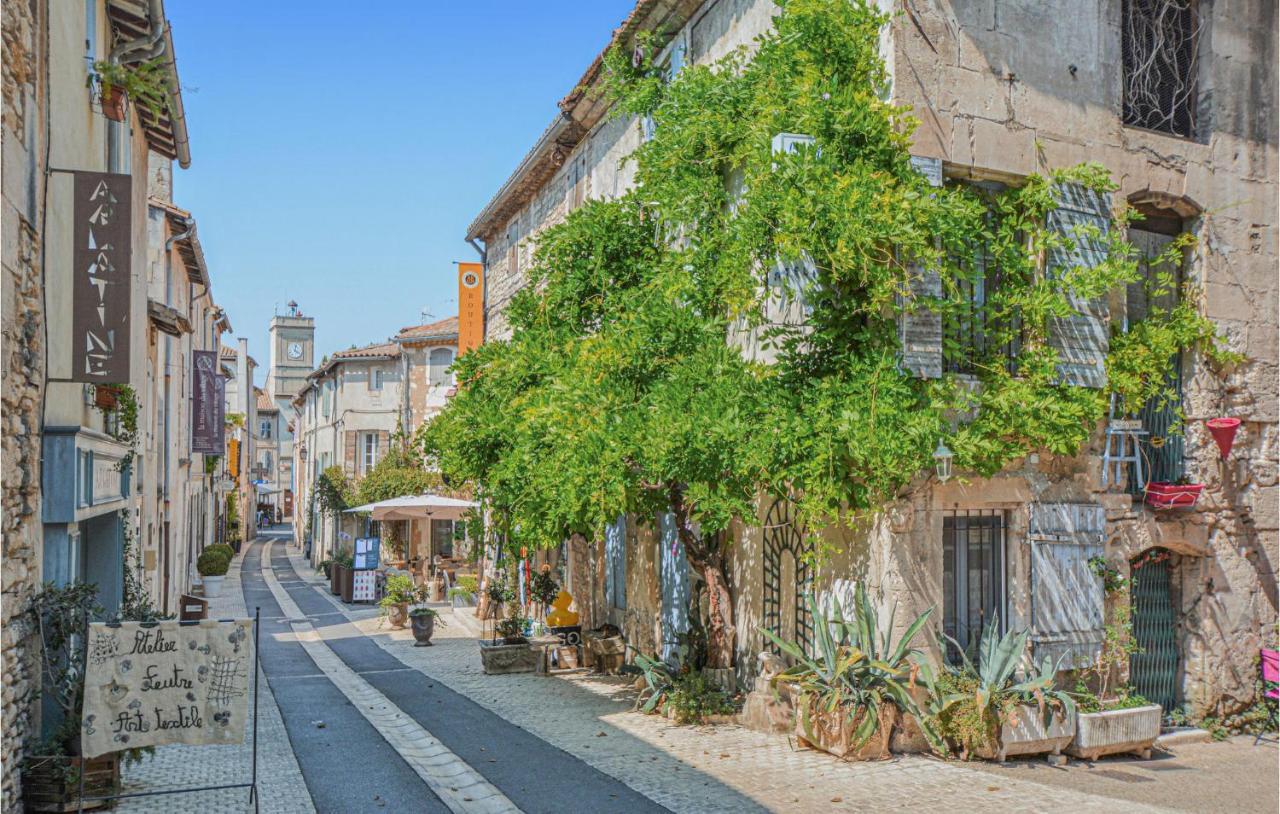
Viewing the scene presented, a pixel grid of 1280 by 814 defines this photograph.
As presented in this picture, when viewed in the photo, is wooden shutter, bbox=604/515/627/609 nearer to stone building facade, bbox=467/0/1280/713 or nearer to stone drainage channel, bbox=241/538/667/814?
stone building facade, bbox=467/0/1280/713

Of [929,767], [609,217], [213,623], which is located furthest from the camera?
[609,217]

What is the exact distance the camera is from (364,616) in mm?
22609

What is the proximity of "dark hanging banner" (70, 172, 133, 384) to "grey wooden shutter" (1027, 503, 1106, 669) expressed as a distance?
8.24 metres

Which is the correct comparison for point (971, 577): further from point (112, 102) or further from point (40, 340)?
point (112, 102)

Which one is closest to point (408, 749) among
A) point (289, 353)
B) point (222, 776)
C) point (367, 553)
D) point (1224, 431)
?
point (222, 776)

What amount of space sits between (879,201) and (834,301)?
3.59 ft

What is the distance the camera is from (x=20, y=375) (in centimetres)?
703

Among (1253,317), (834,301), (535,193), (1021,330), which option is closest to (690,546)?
(834,301)

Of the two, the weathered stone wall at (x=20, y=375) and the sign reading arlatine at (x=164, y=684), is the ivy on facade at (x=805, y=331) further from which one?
the weathered stone wall at (x=20, y=375)

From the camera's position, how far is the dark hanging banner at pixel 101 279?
7.86 meters

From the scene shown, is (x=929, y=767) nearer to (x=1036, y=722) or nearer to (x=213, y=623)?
(x=1036, y=722)

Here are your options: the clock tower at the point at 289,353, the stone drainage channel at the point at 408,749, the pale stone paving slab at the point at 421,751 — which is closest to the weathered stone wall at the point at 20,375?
the stone drainage channel at the point at 408,749

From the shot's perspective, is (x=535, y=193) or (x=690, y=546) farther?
(x=535, y=193)

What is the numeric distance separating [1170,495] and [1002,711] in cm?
343
